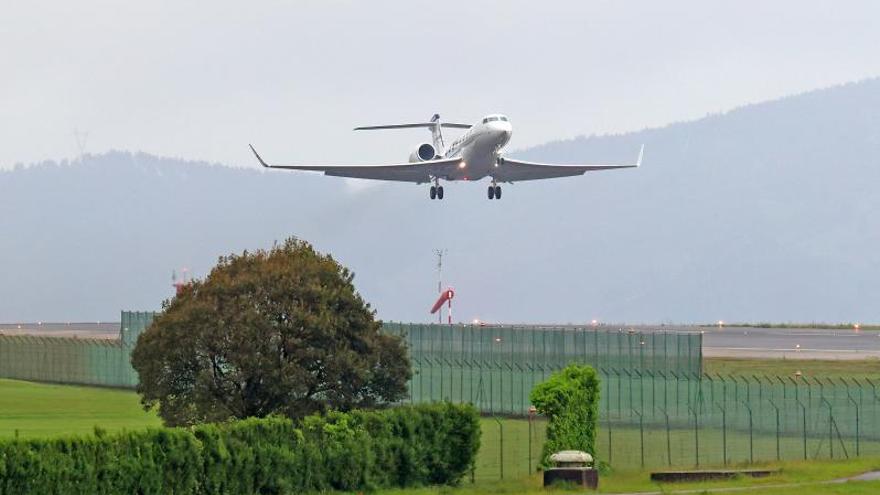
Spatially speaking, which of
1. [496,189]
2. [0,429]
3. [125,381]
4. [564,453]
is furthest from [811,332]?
[564,453]

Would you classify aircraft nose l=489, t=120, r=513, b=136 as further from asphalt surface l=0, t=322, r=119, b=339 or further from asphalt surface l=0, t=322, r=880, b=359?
asphalt surface l=0, t=322, r=119, b=339

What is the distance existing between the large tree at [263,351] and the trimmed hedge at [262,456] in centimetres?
564

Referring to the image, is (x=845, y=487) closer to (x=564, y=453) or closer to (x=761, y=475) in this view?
(x=761, y=475)

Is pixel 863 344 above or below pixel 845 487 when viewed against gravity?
above

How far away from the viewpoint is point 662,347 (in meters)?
72.6

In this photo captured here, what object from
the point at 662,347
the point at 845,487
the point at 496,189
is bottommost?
the point at 845,487

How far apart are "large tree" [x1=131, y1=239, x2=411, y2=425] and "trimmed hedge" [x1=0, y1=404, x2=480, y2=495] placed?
5.64 metres

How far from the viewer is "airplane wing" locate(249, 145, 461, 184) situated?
363 feet

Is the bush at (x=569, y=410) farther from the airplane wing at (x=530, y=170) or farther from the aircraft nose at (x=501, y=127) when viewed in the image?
the airplane wing at (x=530, y=170)

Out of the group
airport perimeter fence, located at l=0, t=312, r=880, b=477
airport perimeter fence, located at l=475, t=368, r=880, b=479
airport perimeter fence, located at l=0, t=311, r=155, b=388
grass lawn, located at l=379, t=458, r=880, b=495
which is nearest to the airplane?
airport perimeter fence, located at l=0, t=311, r=155, b=388

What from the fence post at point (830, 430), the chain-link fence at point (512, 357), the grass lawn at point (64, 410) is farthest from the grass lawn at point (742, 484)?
the grass lawn at point (64, 410)

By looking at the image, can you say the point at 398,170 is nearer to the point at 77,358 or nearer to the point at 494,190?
the point at 494,190

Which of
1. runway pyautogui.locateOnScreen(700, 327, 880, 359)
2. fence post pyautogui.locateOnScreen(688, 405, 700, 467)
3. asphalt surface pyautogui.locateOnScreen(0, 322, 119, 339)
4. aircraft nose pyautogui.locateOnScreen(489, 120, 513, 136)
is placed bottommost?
fence post pyautogui.locateOnScreen(688, 405, 700, 467)

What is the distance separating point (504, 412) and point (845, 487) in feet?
95.0
